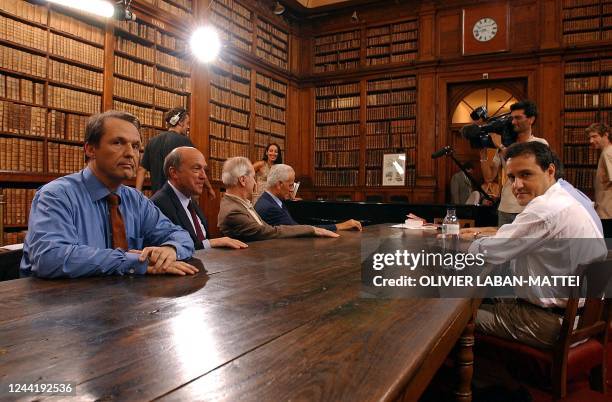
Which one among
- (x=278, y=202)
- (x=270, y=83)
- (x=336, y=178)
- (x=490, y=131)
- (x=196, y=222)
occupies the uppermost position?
(x=270, y=83)

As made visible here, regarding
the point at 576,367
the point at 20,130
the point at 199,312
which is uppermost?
the point at 20,130

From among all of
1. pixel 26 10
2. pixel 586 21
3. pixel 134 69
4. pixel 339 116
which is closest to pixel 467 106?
pixel 586 21

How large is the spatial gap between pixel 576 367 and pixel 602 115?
558 cm

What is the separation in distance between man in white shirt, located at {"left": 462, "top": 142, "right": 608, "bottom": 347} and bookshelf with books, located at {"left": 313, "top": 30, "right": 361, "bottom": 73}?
614 centimetres

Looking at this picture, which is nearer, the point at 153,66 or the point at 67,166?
the point at 67,166

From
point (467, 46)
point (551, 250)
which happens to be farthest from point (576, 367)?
point (467, 46)

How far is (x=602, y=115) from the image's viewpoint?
19.4ft

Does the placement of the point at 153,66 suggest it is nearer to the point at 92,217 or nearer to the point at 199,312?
the point at 92,217

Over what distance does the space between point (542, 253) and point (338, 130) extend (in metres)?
6.07

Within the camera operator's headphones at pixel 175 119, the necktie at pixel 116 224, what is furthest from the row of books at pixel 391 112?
the necktie at pixel 116 224

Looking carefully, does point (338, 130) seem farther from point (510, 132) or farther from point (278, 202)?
point (278, 202)

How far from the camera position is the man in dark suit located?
7.15 ft

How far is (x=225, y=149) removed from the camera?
20.8 feet

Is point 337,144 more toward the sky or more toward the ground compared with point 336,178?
more toward the sky
